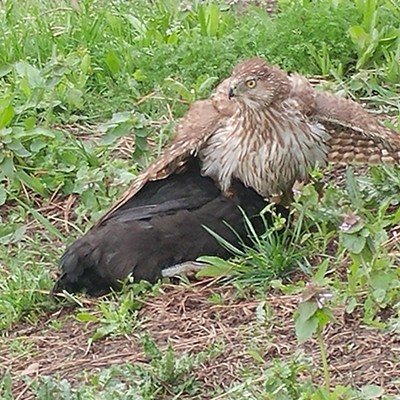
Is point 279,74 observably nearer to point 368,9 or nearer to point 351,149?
point 351,149

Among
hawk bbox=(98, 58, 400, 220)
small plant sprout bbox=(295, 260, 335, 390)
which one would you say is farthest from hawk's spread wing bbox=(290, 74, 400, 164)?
small plant sprout bbox=(295, 260, 335, 390)

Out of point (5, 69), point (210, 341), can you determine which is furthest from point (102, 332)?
point (5, 69)

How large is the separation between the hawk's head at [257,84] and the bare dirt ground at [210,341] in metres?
1.01

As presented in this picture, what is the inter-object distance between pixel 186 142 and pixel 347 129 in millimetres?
820

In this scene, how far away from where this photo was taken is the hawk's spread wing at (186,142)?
6.43 meters

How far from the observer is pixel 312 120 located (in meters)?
6.50

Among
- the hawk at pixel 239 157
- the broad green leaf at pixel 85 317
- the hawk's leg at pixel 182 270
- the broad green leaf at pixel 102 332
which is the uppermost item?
the hawk at pixel 239 157

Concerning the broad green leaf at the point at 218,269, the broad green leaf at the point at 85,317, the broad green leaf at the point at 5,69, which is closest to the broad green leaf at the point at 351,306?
the broad green leaf at the point at 218,269

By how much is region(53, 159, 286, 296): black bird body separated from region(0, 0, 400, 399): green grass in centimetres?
13

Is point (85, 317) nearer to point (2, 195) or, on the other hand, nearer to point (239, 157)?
point (239, 157)

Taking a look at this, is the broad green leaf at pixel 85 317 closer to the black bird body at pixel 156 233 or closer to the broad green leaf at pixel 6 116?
the black bird body at pixel 156 233

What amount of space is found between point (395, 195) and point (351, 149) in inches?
16.6

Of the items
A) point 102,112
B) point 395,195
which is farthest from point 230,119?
point 102,112

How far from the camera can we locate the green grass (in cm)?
494
